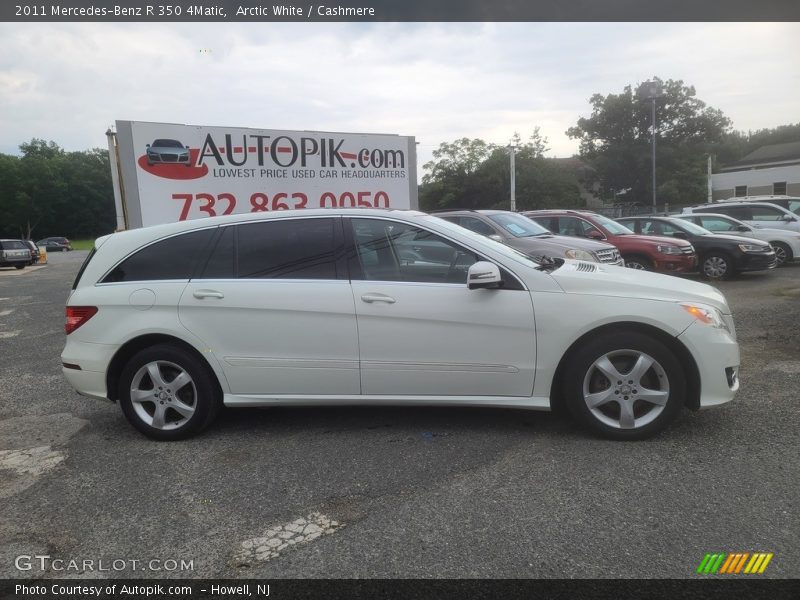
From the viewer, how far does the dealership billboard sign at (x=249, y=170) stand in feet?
29.2

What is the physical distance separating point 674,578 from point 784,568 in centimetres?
49

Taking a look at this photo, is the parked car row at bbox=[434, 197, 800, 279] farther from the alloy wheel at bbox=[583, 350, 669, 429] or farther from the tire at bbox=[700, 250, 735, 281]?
the alloy wheel at bbox=[583, 350, 669, 429]

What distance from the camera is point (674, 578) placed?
7.86 feet

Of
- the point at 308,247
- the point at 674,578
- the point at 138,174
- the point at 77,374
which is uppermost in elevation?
the point at 138,174

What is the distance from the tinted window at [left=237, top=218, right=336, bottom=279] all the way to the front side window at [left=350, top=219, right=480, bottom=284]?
210 mm

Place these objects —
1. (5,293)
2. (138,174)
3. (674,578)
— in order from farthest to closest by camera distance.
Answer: (5,293) → (138,174) → (674,578)

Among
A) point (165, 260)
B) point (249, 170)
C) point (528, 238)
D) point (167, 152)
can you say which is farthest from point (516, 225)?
point (165, 260)

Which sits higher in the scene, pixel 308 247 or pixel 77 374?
pixel 308 247

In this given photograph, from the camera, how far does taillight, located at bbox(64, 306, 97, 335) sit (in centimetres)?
414

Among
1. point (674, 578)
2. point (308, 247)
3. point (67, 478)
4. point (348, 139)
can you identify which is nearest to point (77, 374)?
point (67, 478)

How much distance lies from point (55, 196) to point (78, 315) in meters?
86.7

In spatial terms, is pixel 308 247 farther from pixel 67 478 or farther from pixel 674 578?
pixel 674 578

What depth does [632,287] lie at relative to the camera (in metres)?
3.77

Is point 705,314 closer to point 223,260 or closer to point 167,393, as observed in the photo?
point 223,260
